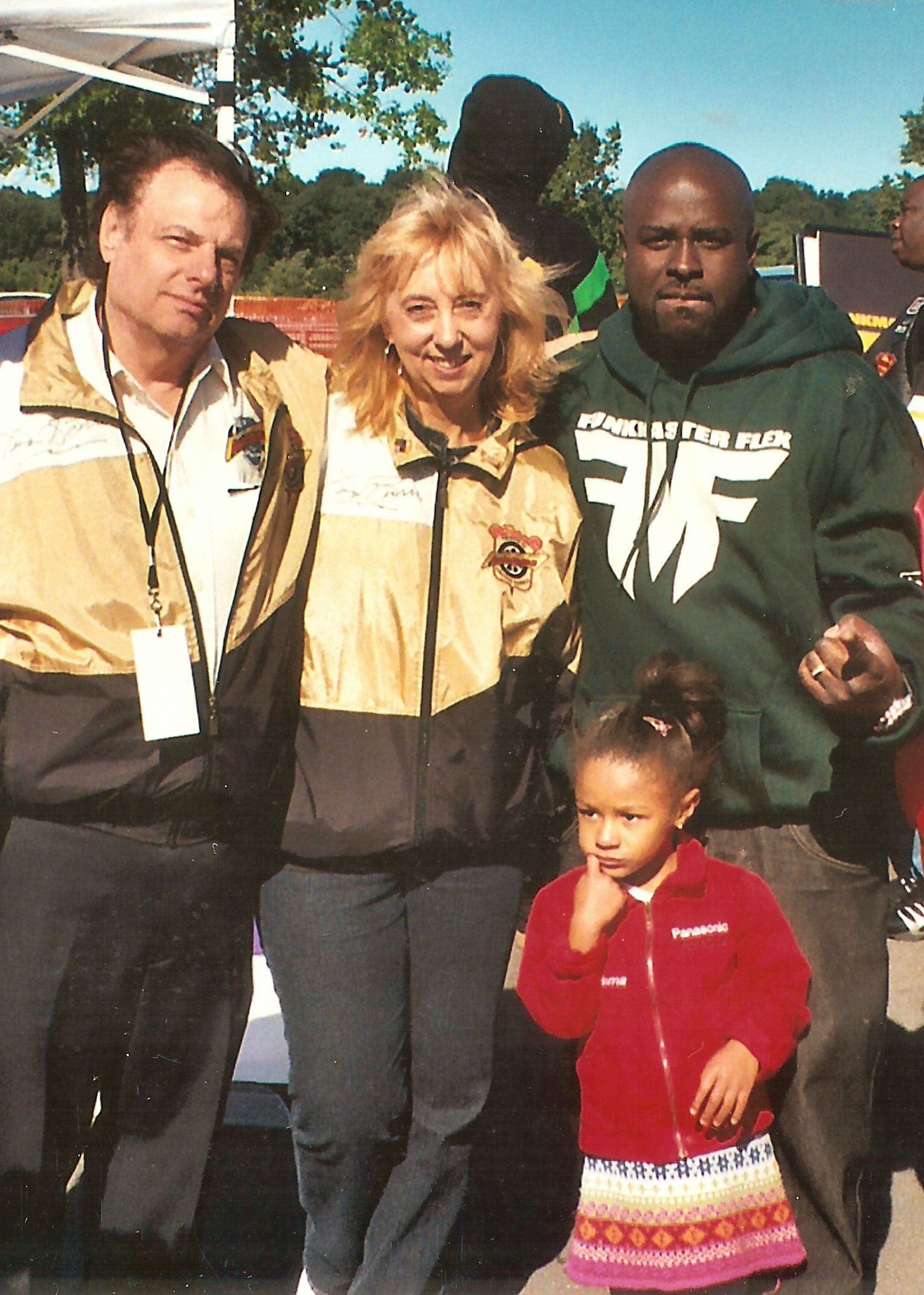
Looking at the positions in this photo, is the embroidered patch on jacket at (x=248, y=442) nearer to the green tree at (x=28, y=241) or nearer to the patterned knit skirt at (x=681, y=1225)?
the green tree at (x=28, y=241)

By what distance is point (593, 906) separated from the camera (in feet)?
7.36

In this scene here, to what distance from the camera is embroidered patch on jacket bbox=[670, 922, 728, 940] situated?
2.24 metres

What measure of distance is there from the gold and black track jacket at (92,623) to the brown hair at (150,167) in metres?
0.12

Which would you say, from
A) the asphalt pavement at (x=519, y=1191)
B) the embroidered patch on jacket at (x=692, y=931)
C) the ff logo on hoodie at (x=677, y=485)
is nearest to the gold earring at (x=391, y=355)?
the ff logo on hoodie at (x=677, y=485)

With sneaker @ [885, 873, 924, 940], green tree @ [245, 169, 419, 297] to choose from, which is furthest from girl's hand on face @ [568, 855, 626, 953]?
sneaker @ [885, 873, 924, 940]

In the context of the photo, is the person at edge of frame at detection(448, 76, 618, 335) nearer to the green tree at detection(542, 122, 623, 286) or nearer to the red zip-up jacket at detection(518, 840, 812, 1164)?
the green tree at detection(542, 122, 623, 286)

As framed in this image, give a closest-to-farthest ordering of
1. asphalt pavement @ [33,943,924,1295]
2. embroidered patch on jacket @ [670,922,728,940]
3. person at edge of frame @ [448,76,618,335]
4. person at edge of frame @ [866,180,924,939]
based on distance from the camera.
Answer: embroidered patch on jacket @ [670,922,728,940]
person at edge of frame @ [448,76,618,335]
asphalt pavement @ [33,943,924,1295]
person at edge of frame @ [866,180,924,939]

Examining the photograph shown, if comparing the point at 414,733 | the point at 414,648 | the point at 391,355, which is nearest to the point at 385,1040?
the point at 414,733

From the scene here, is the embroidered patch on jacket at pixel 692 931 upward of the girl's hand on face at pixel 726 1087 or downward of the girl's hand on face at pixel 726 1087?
upward

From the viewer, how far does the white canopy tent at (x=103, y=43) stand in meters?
2.92

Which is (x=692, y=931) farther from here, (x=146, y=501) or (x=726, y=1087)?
(x=146, y=501)

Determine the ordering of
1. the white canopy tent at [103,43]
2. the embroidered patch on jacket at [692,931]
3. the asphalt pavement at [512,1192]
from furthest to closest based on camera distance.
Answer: the white canopy tent at [103,43]
the asphalt pavement at [512,1192]
the embroidered patch on jacket at [692,931]

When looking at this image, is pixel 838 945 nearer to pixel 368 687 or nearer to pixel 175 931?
pixel 368 687

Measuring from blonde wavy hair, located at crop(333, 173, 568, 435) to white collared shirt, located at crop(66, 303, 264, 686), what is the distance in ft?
0.82
